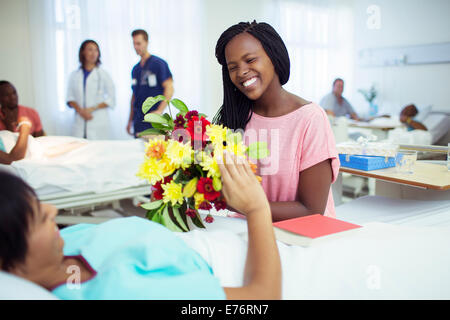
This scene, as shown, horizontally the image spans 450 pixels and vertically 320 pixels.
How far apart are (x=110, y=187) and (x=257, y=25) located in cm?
181

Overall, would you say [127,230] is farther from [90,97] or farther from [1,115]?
[90,97]

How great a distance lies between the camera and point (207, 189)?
0.90 m

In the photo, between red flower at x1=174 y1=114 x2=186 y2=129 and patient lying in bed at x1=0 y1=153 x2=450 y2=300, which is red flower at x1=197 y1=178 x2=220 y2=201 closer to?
patient lying in bed at x1=0 y1=153 x2=450 y2=300

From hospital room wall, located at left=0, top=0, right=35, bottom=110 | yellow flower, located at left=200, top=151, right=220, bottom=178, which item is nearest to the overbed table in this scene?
yellow flower, located at left=200, top=151, right=220, bottom=178

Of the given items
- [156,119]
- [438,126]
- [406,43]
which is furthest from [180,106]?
[406,43]

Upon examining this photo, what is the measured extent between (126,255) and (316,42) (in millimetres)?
6186

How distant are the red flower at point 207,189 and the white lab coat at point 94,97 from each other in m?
3.43

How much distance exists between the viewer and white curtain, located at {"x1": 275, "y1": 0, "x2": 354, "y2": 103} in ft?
19.6

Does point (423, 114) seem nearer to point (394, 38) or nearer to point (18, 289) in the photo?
point (394, 38)

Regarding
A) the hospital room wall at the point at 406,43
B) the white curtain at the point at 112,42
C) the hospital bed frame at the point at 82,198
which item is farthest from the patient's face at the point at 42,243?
the hospital room wall at the point at 406,43

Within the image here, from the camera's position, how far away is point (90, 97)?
158 inches

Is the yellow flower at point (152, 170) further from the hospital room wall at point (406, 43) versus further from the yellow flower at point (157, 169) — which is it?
the hospital room wall at point (406, 43)
